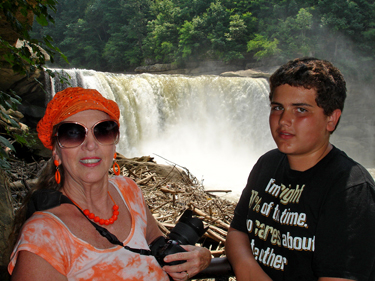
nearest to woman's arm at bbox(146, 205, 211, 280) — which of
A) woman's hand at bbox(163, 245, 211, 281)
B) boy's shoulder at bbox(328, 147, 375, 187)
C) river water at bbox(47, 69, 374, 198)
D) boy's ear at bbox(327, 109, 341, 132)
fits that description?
woman's hand at bbox(163, 245, 211, 281)

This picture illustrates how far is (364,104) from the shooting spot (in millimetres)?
19906

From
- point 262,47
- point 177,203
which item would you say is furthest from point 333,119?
point 262,47

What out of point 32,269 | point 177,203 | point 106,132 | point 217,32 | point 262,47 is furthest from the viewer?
point 217,32

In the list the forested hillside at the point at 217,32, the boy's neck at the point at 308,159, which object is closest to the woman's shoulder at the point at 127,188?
the boy's neck at the point at 308,159

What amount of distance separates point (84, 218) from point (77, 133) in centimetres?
37

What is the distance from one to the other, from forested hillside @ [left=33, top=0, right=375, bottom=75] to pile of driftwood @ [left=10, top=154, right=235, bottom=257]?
54.5ft

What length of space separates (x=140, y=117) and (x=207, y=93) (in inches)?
160

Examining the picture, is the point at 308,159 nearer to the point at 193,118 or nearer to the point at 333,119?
the point at 333,119

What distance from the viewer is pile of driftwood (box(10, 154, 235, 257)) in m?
2.59

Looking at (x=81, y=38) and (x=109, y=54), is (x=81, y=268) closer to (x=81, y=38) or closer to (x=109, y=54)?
(x=109, y=54)

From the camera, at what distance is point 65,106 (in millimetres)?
1237

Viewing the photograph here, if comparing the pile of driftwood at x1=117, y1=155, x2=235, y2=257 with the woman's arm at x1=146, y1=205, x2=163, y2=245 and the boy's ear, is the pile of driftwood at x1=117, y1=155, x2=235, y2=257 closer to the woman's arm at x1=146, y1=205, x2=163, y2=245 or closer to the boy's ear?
the woman's arm at x1=146, y1=205, x2=163, y2=245

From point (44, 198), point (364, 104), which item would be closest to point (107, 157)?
point (44, 198)

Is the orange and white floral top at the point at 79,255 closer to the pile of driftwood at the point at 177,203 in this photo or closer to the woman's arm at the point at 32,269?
the woman's arm at the point at 32,269
